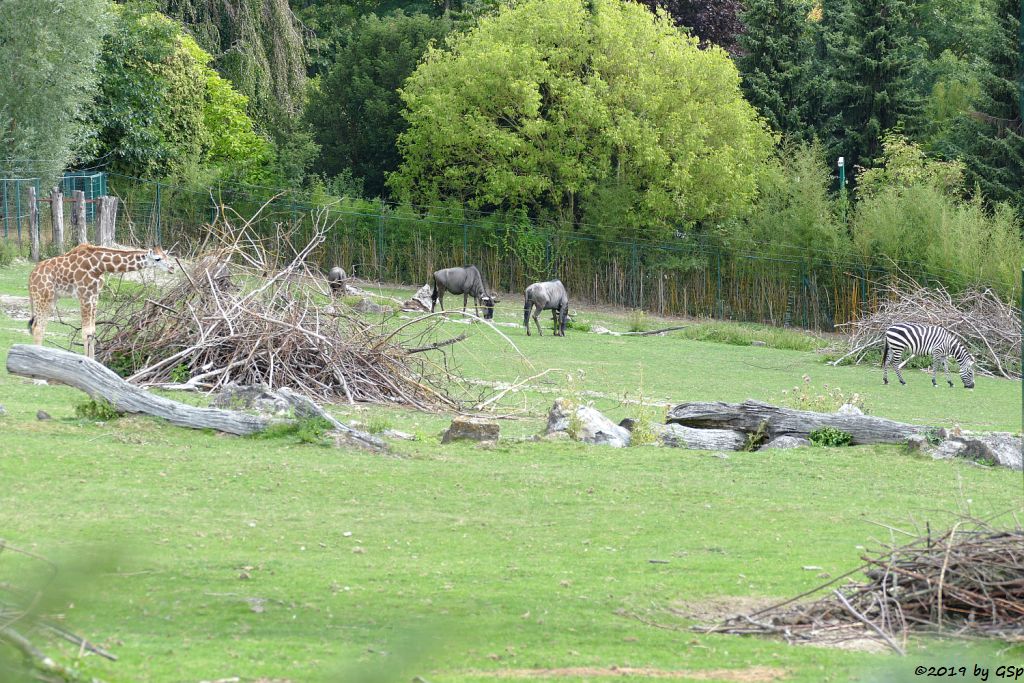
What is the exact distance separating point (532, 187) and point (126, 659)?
37.6 meters

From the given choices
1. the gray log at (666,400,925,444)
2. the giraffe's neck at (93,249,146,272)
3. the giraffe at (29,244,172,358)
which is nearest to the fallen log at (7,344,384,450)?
the gray log at (666,400,925,444)

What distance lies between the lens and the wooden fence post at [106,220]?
36125mm

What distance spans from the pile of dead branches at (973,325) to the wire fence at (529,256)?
806 centimetres

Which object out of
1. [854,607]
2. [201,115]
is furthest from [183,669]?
[201,115]

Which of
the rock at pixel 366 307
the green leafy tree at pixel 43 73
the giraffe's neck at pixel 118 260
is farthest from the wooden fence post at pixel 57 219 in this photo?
the giraffe's neck at pixel 118 260

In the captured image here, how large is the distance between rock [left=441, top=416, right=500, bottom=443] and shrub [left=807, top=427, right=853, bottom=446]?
3340 millimetres

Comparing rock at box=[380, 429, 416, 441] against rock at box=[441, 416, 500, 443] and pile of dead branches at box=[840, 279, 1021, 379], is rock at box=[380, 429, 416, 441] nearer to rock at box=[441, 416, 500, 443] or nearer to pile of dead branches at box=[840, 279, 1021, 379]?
rock at box=[441, 416, 500, 443]

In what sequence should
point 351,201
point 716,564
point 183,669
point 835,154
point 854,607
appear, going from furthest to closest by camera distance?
point 835,154, point 351,201, point 716,564, point 854,607, point 183,669

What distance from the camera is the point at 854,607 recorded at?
693cm

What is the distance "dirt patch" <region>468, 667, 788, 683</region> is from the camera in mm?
5961

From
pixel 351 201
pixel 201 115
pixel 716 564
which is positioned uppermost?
pixel 201 115

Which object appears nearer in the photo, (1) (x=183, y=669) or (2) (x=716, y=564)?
(1) (x=183, y=669)

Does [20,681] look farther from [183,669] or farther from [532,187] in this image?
[532,187]

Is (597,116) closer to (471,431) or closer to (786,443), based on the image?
(786,443)
